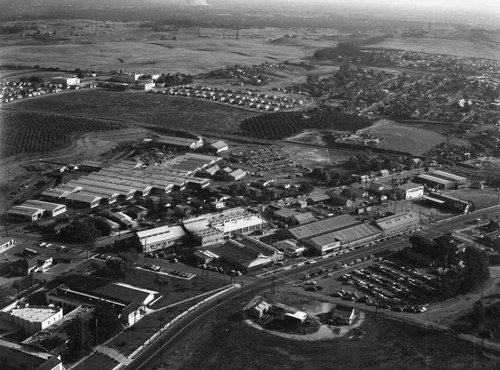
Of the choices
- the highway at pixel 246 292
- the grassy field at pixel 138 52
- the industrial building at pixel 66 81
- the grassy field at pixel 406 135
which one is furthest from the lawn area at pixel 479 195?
the grassy field at pixel 138 52

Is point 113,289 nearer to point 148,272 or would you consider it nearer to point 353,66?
point 148,272

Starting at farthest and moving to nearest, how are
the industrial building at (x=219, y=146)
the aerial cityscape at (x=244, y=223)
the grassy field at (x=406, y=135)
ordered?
the grassy field at (x=406, y=135)
the industrial building at (x=219, y=146)
the aerial cityscape at (x=244, y=223)

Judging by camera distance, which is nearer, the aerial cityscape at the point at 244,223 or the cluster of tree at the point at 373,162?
the aerial cityscape at the point at 244,223

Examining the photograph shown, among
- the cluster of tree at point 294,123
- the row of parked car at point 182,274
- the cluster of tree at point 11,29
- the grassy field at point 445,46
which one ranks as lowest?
the row of parked car at point 182,274

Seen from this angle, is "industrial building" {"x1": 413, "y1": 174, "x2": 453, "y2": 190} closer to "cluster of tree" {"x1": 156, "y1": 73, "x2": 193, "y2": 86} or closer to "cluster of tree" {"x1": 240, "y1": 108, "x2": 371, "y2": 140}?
"cluster of tree" {"x1": 240, "y1": 108, "x2": 371, "y2": 140}

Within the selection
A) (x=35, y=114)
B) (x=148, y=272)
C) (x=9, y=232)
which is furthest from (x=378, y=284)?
(x=35, y=114)

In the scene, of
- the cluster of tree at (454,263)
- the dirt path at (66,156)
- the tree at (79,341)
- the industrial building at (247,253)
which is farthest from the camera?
the dirt path at (66,156)

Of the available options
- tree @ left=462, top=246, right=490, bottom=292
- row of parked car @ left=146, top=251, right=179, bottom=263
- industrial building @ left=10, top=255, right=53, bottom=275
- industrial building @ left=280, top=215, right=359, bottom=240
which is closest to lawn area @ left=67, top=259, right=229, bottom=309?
industrial building @ left=10, top=255, right=53, bottom=275

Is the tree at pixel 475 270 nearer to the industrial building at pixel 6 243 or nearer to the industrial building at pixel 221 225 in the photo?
the industrial building at pixel 221 225
